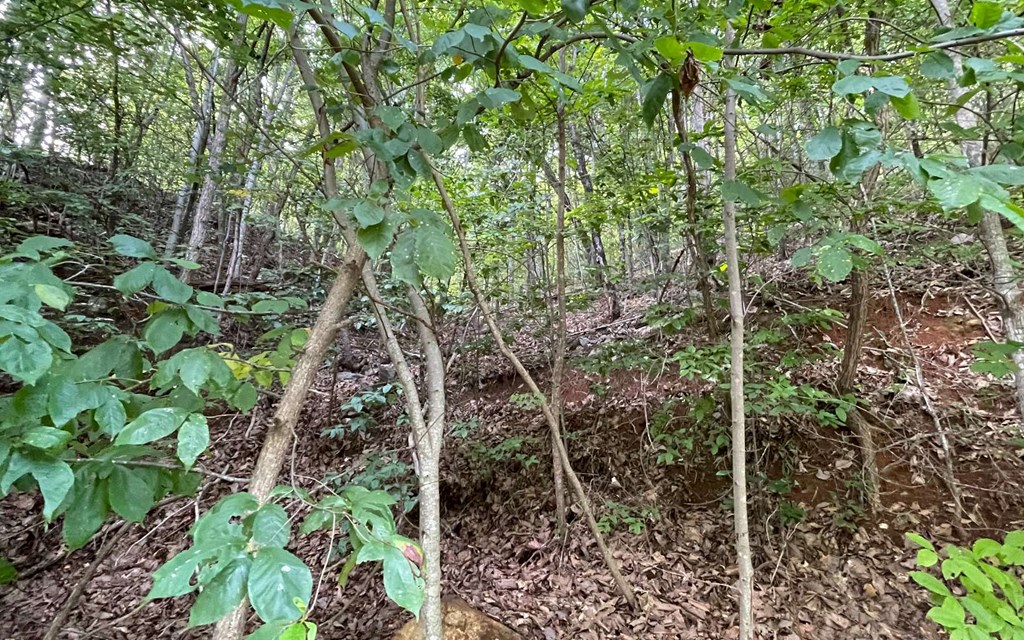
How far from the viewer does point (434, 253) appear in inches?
54.1

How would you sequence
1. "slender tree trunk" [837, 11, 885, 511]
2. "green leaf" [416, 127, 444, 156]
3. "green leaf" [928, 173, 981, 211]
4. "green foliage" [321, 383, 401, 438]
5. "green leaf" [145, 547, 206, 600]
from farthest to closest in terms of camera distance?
"green foliage" [321, 383, 401, 438] < "slender tree trunk" [837, 11, 885, 511] < "green leaf" [416, 127, 444, 156] < "green leaf" [928, 173, 981, 211] < "green leaf" [145, 547, 206, 600]

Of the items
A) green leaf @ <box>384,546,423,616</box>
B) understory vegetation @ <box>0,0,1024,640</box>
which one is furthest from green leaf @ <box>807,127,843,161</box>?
green leaf @ <box>384,546,423,616</box>

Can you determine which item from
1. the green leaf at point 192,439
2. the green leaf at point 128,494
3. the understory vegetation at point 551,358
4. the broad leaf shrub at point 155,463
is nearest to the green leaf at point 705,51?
the understory vegetation at point 551,358

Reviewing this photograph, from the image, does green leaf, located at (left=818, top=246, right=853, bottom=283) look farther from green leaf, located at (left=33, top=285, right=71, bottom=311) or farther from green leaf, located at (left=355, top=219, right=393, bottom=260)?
green leaf, located at (left=33, top=285, right=71, bottom=311)

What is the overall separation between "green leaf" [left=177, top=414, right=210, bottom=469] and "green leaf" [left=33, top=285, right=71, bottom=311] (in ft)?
1.57

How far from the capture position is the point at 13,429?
1.16 meters

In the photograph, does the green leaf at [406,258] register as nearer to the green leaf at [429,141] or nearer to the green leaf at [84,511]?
the green leaf at [429,141]

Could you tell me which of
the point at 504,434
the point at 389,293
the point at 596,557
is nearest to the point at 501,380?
the point at 504,434

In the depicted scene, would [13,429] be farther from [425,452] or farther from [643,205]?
[643,205]

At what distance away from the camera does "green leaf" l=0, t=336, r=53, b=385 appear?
3.39 ft

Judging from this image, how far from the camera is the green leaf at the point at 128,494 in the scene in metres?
1.33

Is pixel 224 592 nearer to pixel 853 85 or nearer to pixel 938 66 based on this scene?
pixel 853 85

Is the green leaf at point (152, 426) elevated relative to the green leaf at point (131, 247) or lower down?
lower down

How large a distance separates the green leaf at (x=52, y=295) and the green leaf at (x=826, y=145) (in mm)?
2165
